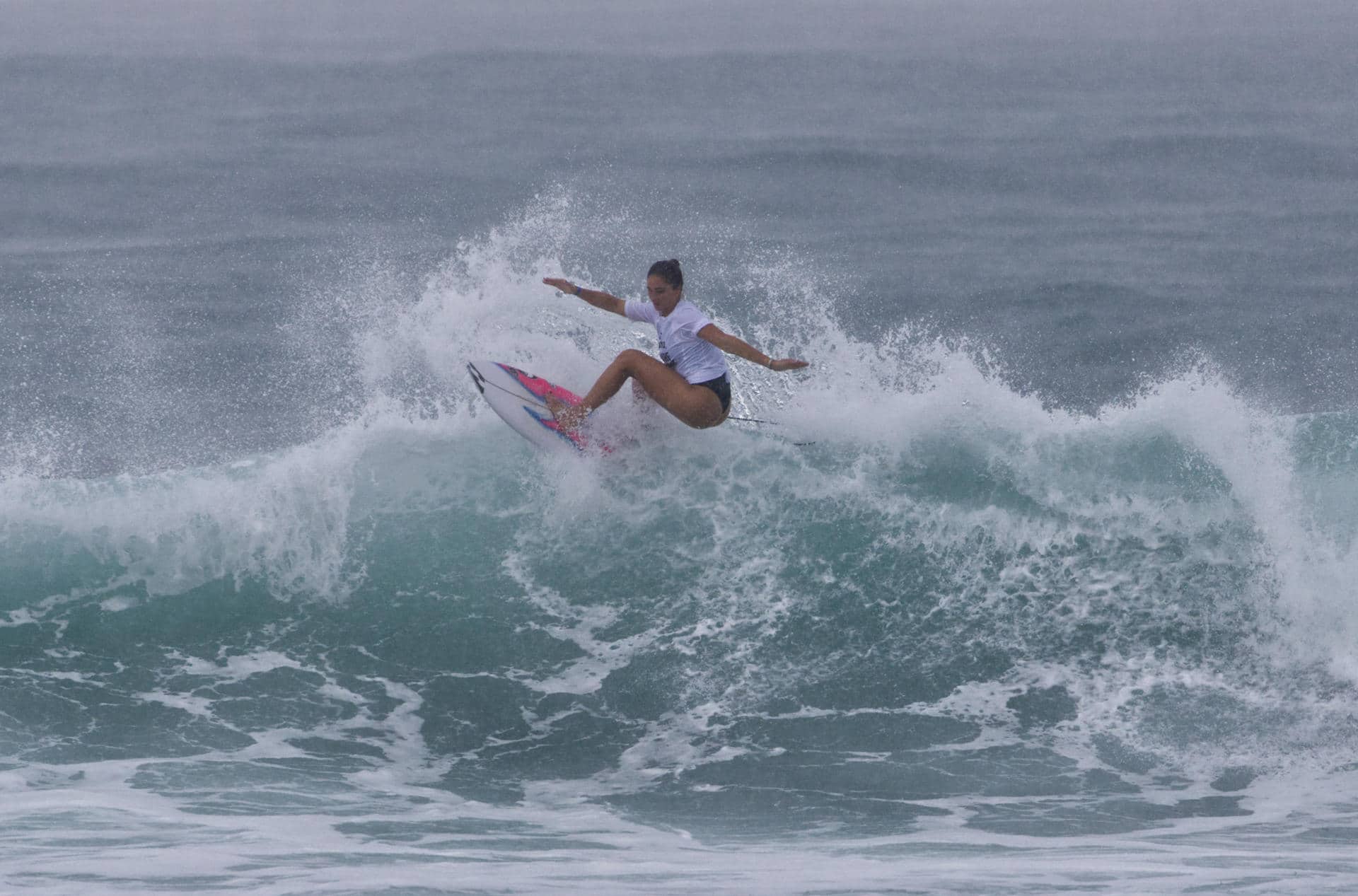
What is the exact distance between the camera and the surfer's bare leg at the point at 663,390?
10398 millimetres

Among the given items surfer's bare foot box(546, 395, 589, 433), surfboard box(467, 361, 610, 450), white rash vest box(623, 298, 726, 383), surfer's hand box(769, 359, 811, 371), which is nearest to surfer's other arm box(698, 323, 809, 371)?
surfer's hand box(769, 359, 811, 371)

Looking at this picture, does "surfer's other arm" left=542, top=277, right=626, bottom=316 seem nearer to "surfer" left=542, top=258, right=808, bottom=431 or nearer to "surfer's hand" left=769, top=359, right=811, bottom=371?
"surfer" left=542, top=258, right=808, bottom=431

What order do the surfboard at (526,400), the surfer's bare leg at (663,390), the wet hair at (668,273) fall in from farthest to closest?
the surfboard at (526,400)
the surfer's bare leg at (663,390)
the wet hair at (668,273)

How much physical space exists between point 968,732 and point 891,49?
126 ft

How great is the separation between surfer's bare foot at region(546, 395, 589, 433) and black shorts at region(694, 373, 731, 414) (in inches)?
39.6

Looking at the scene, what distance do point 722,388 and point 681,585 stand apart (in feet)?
5.29

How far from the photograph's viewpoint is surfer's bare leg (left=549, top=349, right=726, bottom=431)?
34.1 feet

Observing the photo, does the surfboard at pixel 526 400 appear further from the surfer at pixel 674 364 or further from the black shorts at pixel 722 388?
the black shorts at pixel 722 388

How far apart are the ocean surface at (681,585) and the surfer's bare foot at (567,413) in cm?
34

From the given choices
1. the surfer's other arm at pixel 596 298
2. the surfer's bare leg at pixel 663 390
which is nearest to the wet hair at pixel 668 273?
the surfer's other arm at pixel 596 298

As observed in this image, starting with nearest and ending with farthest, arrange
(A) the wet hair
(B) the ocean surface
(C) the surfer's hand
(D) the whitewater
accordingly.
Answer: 1. (D) the whitewater
2. (B) the ocean surface
3. (C) the surfer's hand
4. (A) the wet hair

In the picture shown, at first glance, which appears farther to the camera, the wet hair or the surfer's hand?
the wet hair

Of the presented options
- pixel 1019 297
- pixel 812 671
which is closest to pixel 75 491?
pixel 812 671

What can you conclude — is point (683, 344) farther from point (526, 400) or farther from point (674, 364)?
point (526, 400)
